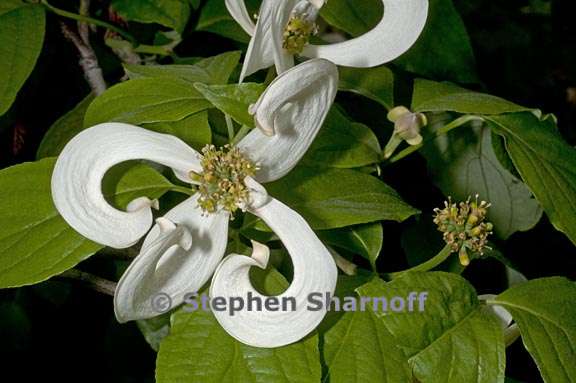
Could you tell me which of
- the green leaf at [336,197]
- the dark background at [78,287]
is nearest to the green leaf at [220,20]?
the dark background at [78,287]

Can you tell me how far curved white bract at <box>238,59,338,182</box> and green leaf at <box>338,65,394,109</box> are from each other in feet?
0.51

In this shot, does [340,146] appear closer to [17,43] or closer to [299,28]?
[299,28]

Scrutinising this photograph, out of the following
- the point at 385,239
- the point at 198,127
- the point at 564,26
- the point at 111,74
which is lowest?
the point at 564,26

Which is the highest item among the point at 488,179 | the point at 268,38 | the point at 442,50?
the point at 268,38

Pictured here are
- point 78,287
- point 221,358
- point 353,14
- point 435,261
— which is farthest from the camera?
point 78,287

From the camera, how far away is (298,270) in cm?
46

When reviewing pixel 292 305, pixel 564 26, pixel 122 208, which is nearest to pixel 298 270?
pixel 292 305

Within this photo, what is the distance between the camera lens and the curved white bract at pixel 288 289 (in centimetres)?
45

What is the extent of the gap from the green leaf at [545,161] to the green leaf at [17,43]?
1.29 feet

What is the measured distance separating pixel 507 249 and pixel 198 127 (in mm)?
488

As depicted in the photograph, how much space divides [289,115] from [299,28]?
0.12 metres

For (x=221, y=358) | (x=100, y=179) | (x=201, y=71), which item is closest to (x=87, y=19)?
(x=201, y=71)

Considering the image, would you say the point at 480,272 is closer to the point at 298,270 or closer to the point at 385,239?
the point at 385,239

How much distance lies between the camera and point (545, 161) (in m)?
0.61
